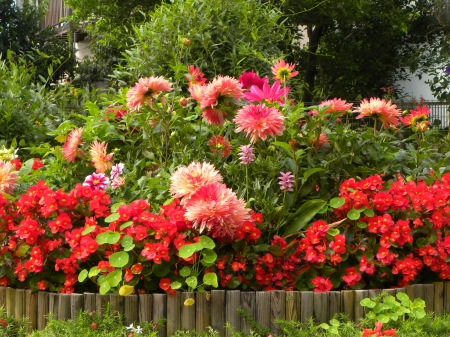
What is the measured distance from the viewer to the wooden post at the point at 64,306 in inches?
99.3

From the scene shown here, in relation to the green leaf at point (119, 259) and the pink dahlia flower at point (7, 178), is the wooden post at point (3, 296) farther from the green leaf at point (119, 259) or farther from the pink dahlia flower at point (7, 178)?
the green leaf at point (119, 259)

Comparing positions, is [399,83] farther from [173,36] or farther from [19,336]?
[19,336]

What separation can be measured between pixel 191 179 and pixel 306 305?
2.09 ft

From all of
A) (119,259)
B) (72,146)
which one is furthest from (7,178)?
(119,259)

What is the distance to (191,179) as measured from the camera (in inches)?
95.7

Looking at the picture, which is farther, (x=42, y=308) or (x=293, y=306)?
(x=42, y=308)

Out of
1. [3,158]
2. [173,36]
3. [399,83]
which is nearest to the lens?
[3,158]

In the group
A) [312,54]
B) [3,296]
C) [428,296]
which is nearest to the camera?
[428,296]

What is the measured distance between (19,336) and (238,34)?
7.19 ft

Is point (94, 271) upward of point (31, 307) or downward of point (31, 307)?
upward

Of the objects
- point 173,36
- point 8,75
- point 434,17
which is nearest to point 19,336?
point 173,36

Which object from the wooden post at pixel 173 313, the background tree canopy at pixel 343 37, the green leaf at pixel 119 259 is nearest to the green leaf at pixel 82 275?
the green leaf at pixel 119 259

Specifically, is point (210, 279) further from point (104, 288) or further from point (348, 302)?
point (348, 302)

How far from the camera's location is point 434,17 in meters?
13.6
